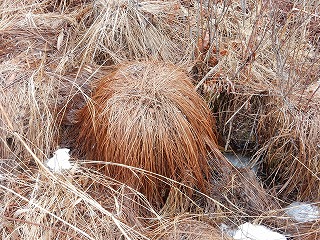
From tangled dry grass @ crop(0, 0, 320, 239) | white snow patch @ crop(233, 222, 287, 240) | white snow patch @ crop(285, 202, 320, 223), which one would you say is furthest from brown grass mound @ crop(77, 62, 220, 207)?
white snow patch @ crop(285, 202, 320, 223)

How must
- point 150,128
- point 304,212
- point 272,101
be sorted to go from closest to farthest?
point 150,128
point 304,212
point 272,101

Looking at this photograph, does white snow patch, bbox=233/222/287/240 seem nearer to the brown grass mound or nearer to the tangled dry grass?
the tangled dry grass

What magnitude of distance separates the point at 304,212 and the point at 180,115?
2.48 feet

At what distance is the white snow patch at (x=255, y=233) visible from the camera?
1978 mm

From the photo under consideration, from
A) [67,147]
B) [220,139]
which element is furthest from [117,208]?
[220,139]

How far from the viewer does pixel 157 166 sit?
2.03 metres

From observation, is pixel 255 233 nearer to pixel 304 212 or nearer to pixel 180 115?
pixel 304 212

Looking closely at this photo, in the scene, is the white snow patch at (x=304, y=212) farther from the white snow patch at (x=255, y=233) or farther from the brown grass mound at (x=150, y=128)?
the brown grass mound at (x=150, y=128)

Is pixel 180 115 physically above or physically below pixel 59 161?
above

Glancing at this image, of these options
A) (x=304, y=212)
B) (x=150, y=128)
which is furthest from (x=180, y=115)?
(x=304, y=212)

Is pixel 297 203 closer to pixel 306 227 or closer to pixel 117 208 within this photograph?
pixel 306 227

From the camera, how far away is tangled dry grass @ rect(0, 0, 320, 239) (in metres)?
1.86

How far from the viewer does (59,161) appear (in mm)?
2061

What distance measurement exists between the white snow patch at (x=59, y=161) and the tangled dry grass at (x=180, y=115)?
0.04 meters
